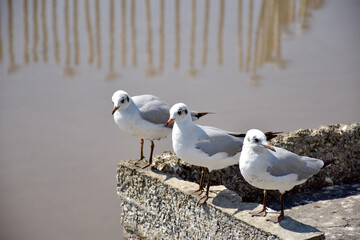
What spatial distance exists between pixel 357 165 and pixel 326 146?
1.97 feet

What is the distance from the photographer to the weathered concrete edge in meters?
4.88

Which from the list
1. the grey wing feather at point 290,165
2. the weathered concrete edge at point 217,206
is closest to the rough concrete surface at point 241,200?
the weathered concrete edge at point 217,206

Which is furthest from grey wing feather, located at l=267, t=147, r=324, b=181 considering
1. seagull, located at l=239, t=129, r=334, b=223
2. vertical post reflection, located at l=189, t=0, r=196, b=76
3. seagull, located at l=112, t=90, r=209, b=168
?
vertical post reflection, located at l=189, t=0, r=196, b=76

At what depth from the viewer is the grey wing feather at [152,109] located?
6.00 metres

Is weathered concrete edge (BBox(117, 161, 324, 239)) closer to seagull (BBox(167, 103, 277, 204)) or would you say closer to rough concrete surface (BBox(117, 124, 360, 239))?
rough concrete surface (BBox(117, 124, 360, 239))

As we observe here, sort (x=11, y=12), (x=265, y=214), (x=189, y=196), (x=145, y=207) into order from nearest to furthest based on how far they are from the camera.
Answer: (x=265, y=214), (x=189, y=196), (x=145, y=207), (x=11, y=12)

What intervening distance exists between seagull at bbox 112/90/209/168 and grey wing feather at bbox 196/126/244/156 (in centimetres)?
64

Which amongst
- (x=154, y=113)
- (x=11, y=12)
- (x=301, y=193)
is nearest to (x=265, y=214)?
(x=154, y=113)

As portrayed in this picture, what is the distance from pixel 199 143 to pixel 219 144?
0.19 meters

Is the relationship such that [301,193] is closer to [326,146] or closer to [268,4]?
[326,146]

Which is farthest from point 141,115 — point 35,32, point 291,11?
point 291,11

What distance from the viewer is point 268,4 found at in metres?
19.3

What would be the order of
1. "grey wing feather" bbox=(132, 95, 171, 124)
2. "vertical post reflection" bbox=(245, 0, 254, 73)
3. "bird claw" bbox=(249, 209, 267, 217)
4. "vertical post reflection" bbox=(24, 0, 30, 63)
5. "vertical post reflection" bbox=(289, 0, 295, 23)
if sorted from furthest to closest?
"vertical post reflection" bbox=(289, 0, 295, 23) → "vertical post reflection" bbox=(245, 0, 254, 73) → "vertical post reflection" bbox=(24, 0, 30, 63) → "grey wing feather" bbox=(132, 95, 171, 124) → "bird claw" bbox=(249, 209, 267, 217)

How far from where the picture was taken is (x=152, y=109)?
605 cm
